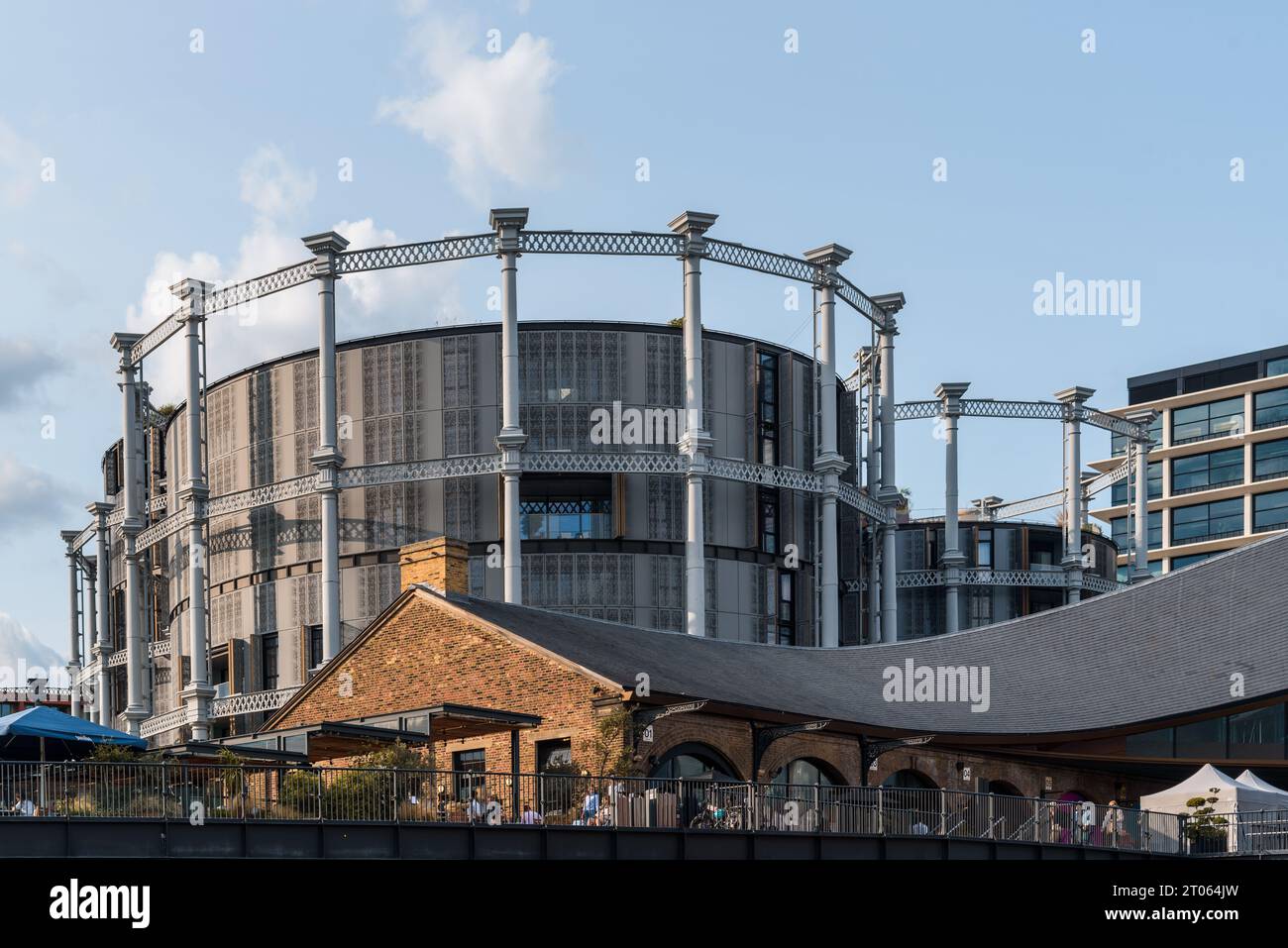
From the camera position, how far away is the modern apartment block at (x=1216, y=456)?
125625 millimetres

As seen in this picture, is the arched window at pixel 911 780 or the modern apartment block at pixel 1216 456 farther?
the modern apartment block at pixel 1216 456

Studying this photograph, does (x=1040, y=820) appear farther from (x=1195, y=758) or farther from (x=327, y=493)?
(x=327, y=493)

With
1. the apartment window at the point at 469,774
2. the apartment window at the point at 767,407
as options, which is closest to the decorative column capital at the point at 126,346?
the apartment window at the point at 767,407

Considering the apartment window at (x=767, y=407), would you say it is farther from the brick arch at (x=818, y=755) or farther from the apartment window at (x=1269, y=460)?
the apartment window at (x=1269, y=460)

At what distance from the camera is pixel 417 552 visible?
140 ft

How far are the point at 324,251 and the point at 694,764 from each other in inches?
1073

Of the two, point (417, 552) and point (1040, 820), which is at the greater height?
point (417, 552)

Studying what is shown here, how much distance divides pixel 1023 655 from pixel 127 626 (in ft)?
116

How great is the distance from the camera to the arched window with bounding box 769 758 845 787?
39844 mm

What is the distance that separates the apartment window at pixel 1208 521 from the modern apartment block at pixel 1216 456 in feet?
0.23
